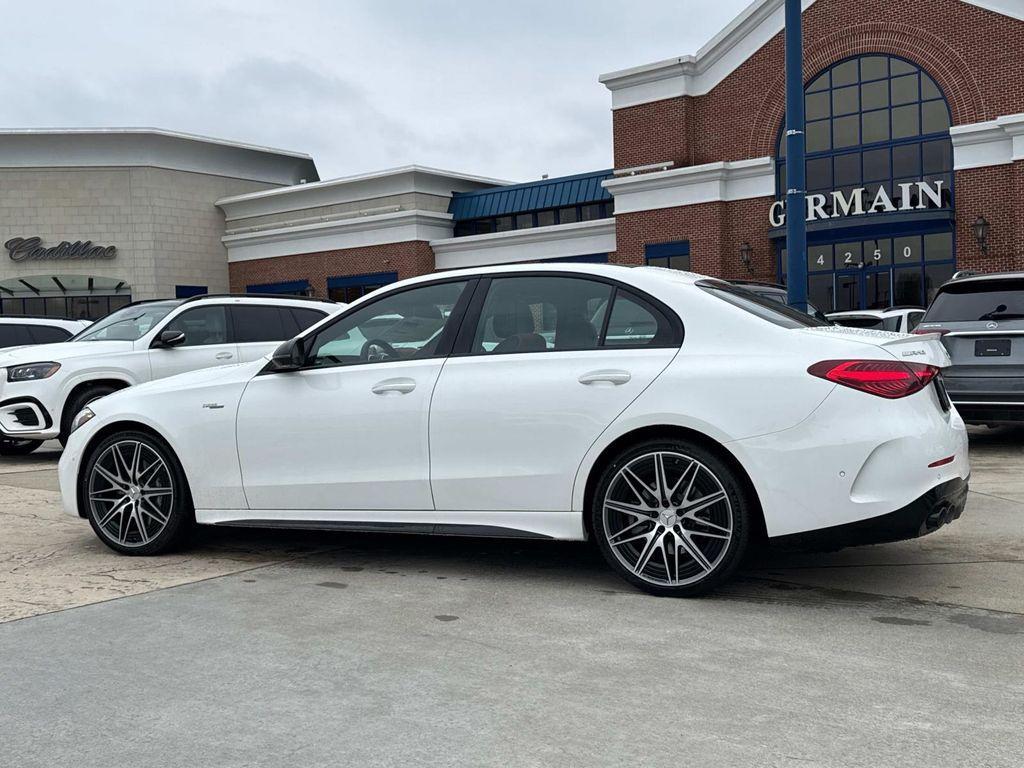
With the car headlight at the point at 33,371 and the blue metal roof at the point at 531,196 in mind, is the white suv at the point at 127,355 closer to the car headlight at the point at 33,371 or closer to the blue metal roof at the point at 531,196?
the car headlight at the point at 33,371

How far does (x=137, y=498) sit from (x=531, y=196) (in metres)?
31.4

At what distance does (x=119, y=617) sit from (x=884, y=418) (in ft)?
11.7

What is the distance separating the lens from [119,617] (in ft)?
15.9

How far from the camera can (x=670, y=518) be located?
195 inches

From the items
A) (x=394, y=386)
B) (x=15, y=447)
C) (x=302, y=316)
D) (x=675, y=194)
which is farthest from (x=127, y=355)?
(x=675, y=194)

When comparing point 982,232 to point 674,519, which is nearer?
point 674,519

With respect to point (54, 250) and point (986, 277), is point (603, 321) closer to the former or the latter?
point (986, 277)

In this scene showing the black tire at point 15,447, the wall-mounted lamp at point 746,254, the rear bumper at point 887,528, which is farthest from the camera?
the wall-mounted lamp at point 746,254

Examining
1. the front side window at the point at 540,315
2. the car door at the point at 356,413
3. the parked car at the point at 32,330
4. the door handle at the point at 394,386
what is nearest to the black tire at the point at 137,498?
the car door at the point at 356,413

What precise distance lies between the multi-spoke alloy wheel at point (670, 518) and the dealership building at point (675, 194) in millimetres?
23263

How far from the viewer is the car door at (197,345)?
11.6 meters

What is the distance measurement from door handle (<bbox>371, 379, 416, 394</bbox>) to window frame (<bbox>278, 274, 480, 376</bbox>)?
5.3 inches

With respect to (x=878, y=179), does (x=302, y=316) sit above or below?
below

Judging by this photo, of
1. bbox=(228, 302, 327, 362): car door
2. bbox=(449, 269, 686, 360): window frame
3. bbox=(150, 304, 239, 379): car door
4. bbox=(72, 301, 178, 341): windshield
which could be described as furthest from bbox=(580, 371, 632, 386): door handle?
bbox=(72, 301, 178, 341): windshield
